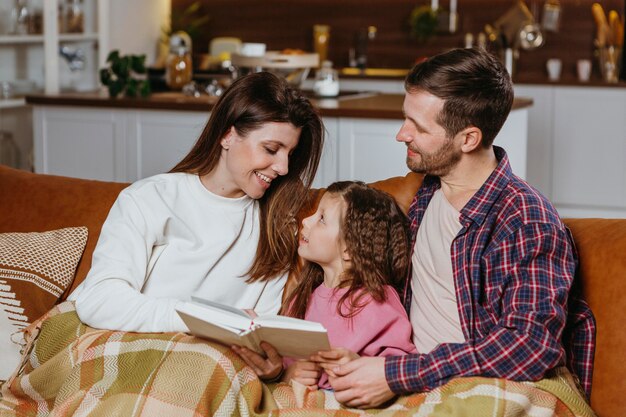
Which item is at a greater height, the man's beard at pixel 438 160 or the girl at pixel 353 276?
the man's beard at pixel 438 160

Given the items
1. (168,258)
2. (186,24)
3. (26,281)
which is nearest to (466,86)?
(168,258)

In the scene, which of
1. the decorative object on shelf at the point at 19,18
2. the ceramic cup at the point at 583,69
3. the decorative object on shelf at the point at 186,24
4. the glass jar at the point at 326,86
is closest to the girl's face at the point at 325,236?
the glass jar at the point at 326,86

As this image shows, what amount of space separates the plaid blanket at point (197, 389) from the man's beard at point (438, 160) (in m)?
0.51

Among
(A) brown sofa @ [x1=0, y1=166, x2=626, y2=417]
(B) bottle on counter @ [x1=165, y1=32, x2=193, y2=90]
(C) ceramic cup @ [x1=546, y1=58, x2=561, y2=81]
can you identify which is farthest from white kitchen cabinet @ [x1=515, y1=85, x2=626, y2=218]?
(A) brown sofa @ [x1=0, y1=166, x2=626, y2=417]

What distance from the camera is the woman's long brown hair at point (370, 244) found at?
220cm

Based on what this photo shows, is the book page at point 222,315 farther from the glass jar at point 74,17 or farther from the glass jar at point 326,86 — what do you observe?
the glass jar at point 74,17

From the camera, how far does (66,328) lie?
2186 mm

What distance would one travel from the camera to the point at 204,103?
4336 mm

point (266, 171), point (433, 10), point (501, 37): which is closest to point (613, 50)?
point (501, 37)

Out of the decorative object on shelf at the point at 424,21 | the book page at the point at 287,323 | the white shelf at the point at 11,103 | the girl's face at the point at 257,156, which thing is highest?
the decorative object on shelf at the point at 424,21

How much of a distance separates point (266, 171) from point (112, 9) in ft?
15.2

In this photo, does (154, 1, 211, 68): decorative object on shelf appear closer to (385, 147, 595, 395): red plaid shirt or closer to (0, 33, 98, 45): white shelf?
(0, 33, 98, 45): white shelf

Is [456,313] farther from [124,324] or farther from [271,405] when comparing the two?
[124,324]

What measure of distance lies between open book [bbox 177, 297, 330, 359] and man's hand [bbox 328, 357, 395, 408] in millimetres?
94
